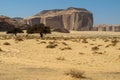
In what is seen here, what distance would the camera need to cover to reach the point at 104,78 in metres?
12.2

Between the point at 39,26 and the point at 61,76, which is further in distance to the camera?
the point at 39,26

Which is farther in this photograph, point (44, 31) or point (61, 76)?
point (44, 31)

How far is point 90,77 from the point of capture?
1222 centimetres

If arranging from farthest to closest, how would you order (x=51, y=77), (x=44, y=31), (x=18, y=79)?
(x=44, y=31), (x=51, y=77), (x=18, y=79)

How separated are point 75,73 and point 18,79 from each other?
7.31 ft

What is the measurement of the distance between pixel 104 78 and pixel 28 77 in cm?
304

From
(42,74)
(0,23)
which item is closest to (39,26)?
(42,74)

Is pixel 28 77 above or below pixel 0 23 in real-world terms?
above

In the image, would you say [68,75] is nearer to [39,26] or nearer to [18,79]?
[18,79]

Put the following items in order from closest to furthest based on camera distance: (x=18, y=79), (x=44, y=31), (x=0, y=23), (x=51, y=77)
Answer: (x=18, y=79), (x=51, y=77), (x=44, y=31), (x=0, y=23)

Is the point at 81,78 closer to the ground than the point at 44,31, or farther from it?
farther from it

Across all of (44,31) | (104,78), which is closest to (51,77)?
(104,78)

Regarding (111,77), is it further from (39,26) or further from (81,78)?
(39,26)

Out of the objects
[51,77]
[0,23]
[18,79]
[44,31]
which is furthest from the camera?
[0,23]
